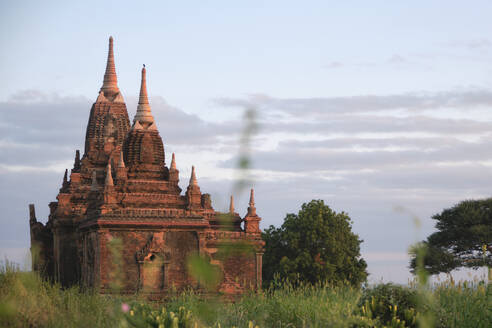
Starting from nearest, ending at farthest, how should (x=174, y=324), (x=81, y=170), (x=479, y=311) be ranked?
(x=174, y=324)
(x=479, y=311)
(x=81, y=170)

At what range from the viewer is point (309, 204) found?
4534 cm

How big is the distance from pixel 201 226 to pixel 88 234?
19.2 ft

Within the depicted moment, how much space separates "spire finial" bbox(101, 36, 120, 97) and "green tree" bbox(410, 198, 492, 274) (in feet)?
76.4

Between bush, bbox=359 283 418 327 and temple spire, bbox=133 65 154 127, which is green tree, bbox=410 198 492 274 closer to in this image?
temple spire, bbox=133 65 154 127

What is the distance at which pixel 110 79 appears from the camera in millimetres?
47031

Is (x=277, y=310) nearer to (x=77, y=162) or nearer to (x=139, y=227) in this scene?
(x=139, y=227)

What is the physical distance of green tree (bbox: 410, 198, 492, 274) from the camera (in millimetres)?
44344

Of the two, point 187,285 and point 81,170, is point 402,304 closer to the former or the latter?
point 187,285

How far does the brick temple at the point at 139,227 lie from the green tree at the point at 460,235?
15540mm

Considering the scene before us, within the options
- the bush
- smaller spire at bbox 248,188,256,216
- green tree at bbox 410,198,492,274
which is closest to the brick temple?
smaller spire at bbox 248,188,256,216

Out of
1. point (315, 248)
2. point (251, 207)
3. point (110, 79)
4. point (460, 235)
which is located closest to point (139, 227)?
point (251, 207)

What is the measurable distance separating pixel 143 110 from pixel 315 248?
14528 mm

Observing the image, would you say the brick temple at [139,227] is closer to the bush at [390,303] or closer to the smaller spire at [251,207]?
the smaller spire at [251,207]

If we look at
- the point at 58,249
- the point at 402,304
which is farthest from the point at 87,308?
the point at 58,249
